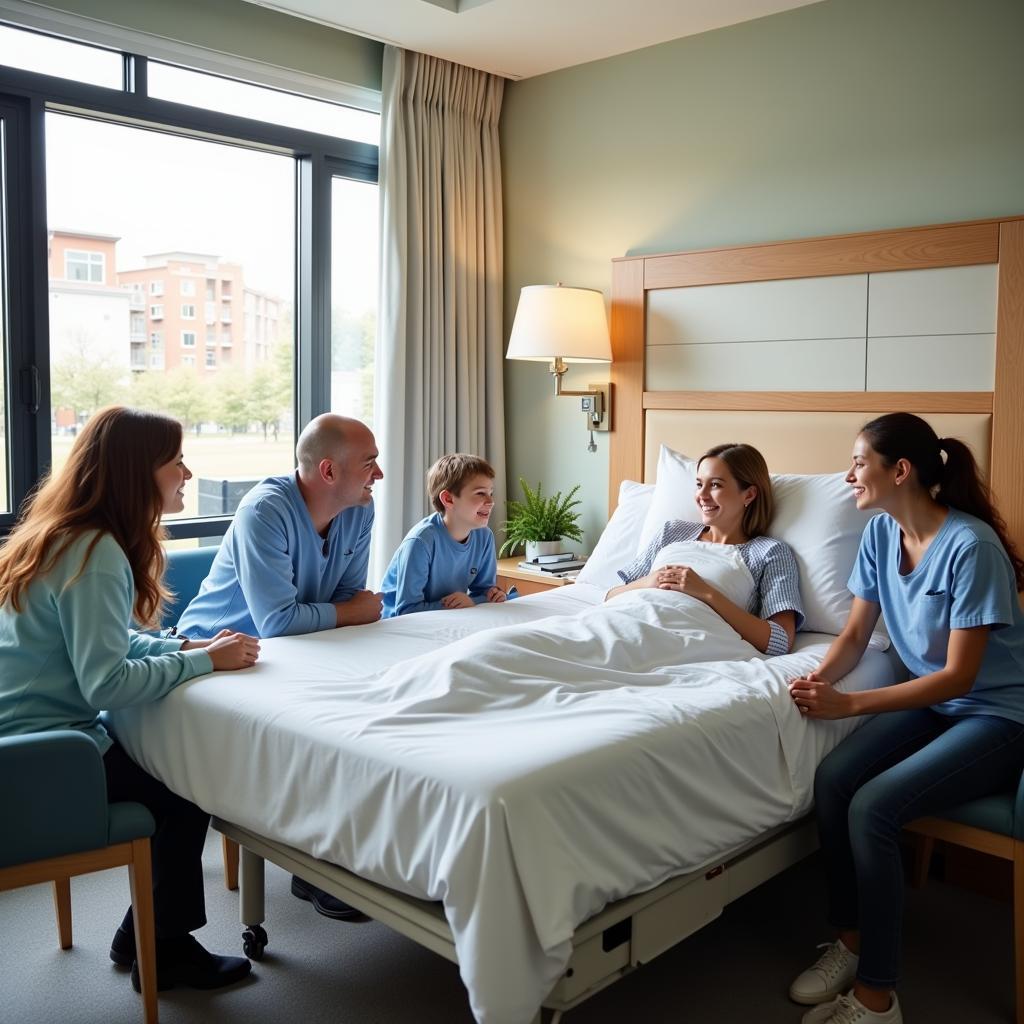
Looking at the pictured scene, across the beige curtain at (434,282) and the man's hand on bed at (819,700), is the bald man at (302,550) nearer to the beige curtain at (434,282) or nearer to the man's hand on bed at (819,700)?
the man's hand on bed at (819,700)

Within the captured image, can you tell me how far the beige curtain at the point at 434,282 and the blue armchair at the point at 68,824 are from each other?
2265 mm

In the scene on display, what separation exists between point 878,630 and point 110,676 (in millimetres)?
1908

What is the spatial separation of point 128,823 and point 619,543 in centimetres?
194

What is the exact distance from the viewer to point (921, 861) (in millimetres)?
2846

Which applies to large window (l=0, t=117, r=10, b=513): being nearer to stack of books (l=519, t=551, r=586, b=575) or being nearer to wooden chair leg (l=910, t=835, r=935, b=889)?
stack of books (l=519, t=551, r=586, b=575)

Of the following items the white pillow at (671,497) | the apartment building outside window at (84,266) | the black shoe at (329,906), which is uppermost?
the apartment building outside window at (84,266)

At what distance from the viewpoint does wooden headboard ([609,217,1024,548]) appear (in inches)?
123

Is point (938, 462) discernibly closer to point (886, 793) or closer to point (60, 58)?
point (886, 793)

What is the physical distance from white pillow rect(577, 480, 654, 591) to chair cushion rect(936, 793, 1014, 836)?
4.60 feet

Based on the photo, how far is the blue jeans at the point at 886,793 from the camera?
2111 mm

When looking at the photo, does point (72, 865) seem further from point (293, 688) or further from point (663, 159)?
point (663, 159)

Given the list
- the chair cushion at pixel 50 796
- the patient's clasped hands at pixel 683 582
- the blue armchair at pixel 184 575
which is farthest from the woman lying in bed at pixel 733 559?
the chair cushion at pixel 50 796

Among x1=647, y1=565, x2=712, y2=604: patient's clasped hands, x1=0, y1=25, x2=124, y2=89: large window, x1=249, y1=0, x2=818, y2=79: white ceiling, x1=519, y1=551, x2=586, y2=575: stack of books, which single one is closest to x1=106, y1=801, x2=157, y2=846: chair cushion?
x1=647, y1=565, x2=712, y2=604: patient's clasped hands

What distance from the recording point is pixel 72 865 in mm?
2000
